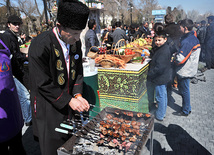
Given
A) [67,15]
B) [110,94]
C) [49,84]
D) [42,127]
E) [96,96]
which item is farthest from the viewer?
[110,94]

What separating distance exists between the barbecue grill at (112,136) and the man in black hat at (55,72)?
227 millimetres

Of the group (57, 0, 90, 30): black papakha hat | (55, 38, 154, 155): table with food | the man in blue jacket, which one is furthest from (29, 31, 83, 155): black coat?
the man in blue jacket

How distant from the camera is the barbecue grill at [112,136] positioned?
1752 mm

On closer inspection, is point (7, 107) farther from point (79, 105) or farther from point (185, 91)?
point (185, 91)

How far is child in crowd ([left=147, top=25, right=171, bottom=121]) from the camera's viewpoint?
12.4ft

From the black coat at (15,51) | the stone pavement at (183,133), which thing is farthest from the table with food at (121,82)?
the black coat at (15,51)

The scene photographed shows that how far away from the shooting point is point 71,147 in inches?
68.6

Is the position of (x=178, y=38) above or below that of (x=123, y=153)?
above

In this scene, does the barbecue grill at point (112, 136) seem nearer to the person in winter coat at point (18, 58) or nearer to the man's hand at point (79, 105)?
the man's hand at point (79, 105)

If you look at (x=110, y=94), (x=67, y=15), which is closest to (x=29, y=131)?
(x=110, y=94)

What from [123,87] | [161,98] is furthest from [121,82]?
[161,98]

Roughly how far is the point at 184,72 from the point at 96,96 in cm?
227

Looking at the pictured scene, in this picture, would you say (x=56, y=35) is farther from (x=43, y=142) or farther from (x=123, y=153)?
(x=123, y=153)

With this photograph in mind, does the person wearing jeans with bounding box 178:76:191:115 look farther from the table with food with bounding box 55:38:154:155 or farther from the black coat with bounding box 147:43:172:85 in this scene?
the table with food with bounding box 55:38:154:155
